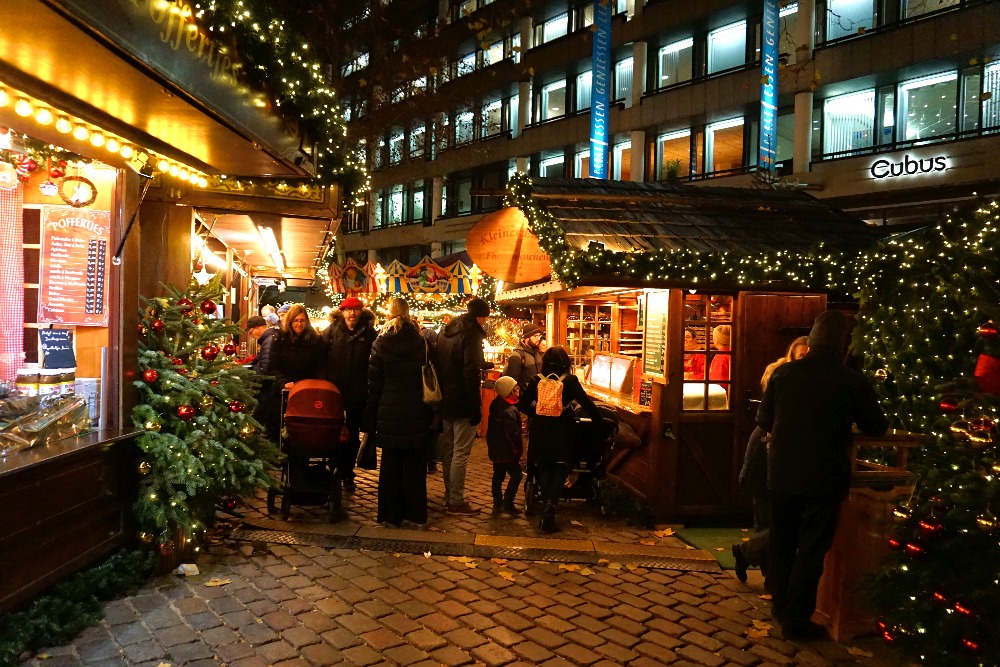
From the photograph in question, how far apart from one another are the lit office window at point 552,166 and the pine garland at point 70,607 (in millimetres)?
28740

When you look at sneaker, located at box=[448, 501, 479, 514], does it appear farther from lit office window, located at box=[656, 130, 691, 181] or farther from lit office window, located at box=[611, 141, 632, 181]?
lit office window, located at box=[611, 141, 632, 181]

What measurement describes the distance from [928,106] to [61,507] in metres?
21.8

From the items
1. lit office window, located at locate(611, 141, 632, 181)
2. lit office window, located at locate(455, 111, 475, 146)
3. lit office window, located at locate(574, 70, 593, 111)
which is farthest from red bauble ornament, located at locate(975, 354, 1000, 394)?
lit office window, located at locate(455, 111, 475, 146)

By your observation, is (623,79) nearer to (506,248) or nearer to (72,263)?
(506,248)

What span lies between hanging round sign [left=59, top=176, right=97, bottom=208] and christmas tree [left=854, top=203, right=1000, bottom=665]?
582 cm

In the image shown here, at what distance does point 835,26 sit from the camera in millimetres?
21297

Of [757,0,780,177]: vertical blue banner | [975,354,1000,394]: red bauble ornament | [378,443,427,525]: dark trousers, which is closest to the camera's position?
[975,354,1000,394]: red bauble ornament


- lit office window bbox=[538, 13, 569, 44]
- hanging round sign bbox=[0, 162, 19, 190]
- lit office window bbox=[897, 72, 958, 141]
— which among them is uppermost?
lit office window bbox=[538, 13, 569, 44]

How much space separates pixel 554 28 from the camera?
3191cm

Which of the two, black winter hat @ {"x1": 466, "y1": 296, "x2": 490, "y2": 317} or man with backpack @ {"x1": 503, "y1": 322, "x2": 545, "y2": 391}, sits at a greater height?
black winter hat @ {"x1": 466, "y1": 296, "x2": 490, "y2": 317}

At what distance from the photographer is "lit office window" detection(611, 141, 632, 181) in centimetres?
2852

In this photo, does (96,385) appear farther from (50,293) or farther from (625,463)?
(625,463)

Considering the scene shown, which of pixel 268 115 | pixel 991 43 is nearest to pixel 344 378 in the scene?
pixel 268 115

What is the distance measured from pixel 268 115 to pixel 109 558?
3.41m
